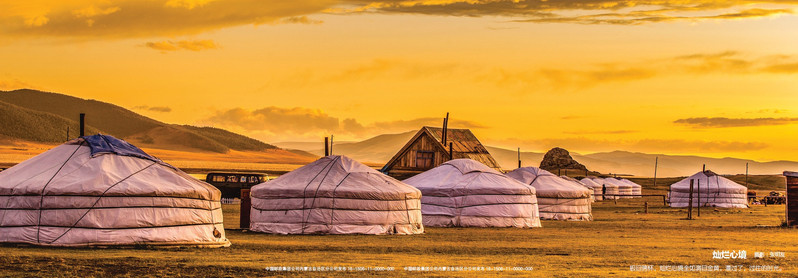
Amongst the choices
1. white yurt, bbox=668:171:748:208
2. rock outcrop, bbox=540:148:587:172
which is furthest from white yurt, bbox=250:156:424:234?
rock outcrop, bbox=540:148:587:172

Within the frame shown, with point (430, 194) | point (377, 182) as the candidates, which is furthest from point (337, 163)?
point (430, 194)

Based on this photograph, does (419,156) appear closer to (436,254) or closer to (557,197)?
(557,197)

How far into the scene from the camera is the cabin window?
4544 centimetres

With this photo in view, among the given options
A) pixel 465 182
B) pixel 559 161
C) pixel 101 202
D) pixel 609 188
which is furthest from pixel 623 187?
pixel 101 202

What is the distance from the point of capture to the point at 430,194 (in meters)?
28.4

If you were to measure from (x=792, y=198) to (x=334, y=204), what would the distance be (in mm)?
14844

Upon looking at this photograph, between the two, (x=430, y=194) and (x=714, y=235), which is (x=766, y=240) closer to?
(x=714, y=235)

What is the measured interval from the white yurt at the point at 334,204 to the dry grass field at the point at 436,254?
28.8 inches

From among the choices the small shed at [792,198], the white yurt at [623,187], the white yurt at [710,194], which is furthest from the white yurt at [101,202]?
the white yurt at [623,187]

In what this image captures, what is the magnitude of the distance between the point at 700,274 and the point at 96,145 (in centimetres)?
1026

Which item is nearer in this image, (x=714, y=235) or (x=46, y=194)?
(x=46, y=194)

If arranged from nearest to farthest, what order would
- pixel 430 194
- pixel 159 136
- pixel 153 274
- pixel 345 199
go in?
1. pixel 153 274
2. pixel 345 199
3. pixel 430 194
4. pixel 159 136

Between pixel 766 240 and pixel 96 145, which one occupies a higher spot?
pixel 96 145

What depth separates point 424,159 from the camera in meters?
45.6
